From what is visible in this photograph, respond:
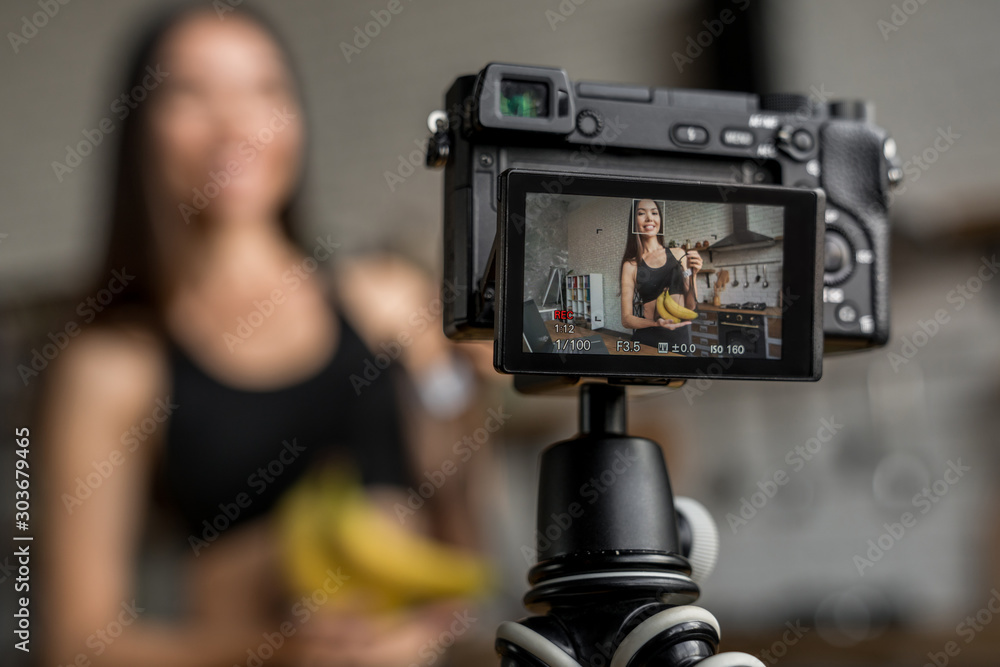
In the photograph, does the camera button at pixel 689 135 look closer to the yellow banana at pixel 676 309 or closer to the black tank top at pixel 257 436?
the yellow banana at pixel 676 309

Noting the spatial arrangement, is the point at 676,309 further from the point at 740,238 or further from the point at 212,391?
the point at 212,391

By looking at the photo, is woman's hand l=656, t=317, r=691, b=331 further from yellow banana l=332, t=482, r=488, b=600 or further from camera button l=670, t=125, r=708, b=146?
yellow banana l=332, t=482, r=488, b=600

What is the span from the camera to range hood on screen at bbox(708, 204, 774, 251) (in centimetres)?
65

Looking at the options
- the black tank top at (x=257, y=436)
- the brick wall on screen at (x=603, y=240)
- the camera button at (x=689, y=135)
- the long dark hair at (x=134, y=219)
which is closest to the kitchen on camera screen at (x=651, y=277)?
the brick wall on screen at (x=603, y=240)

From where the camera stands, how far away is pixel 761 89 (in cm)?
280

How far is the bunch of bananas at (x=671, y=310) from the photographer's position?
2.10ft

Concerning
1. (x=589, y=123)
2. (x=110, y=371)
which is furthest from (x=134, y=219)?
(x=589, y=123)

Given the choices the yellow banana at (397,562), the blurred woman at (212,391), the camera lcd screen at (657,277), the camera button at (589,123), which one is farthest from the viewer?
the blurred woman at (212,391)

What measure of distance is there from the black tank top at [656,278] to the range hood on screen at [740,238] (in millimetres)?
30

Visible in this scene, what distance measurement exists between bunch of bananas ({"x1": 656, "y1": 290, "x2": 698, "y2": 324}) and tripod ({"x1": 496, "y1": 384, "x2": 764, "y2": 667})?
0.10 meters

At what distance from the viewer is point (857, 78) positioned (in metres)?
2.81

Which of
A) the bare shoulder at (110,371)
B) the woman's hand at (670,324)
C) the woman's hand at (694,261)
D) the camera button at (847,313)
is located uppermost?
the bare shoulder at (110,371)

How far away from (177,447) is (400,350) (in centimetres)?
43

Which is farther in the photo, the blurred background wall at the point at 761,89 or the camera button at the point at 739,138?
the blurred background wall at the point at 761,89
